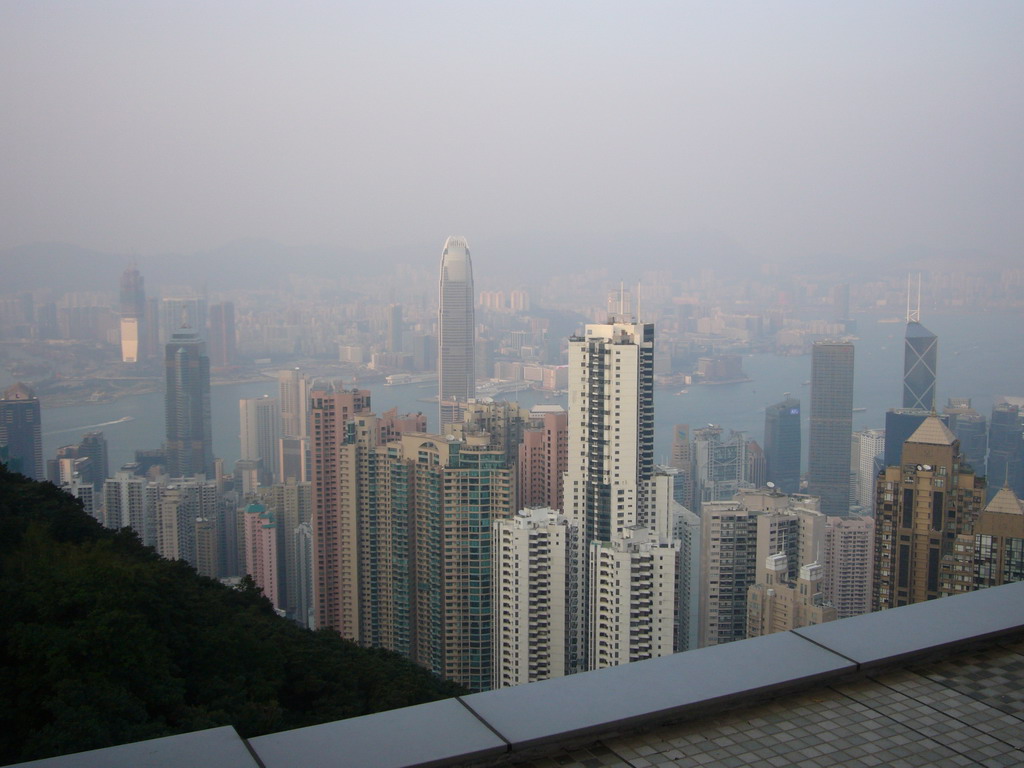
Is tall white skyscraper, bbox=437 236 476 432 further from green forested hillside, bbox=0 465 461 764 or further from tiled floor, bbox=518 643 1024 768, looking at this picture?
tiled floor, bbox=518 643 1024 768

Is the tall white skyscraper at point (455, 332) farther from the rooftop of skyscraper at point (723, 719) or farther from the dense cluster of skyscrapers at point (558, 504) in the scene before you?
the rooftop of skyscraper at point (723, 719)

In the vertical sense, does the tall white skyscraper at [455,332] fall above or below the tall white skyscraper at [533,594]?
above

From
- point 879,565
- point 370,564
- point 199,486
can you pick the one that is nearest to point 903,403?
point 879,565

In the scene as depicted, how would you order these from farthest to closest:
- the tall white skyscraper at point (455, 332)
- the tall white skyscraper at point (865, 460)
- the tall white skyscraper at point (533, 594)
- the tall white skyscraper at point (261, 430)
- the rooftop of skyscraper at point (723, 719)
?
1. the tall white skyscraper at point (455, 332)
2. the tall white skyscraper at point (261, 430)
3. the tall white skyscraper at point (865, 460)
4. the tall white skyscraper at point (533, 594)
5. the rooftop of skyscraper at point (723, 719)

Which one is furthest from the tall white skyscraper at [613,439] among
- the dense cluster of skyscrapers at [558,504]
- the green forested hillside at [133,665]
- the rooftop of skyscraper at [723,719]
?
the rooftop of skyscraper at [723,719]

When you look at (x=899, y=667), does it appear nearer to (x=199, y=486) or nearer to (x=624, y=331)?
(x=624, y=331)

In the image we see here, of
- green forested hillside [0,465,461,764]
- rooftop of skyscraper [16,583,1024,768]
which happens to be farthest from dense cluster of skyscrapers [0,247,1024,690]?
rooftop of skyscraper [16,583,1024,768]
